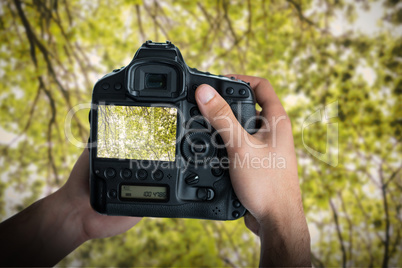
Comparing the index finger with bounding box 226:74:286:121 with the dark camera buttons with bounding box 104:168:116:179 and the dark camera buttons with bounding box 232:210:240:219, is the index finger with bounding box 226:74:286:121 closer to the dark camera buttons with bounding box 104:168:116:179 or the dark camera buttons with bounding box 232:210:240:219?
the dark camera buttons with bounding box 232:210:240:219

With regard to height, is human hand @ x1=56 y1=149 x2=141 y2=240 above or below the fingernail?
below

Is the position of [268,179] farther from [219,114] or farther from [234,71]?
[234,71]

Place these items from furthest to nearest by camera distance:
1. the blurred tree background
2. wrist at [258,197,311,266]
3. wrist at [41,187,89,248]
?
the blurred tree background, wrist at [41,187,89,248], wrist at [258,197,311,266]

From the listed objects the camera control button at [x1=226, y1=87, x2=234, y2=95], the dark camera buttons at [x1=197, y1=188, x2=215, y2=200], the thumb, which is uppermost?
the camera control button at [x1=226, y1=87, x2=234, y2=95]

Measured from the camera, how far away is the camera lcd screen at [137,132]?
27.6 inches

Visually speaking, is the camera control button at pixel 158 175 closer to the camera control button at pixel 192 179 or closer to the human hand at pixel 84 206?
the camera control button at pixel 192 179

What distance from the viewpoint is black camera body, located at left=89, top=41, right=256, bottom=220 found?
70cm

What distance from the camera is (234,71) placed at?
4.77 ft

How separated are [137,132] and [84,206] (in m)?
→ 0.31

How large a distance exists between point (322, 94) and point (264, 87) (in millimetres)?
713

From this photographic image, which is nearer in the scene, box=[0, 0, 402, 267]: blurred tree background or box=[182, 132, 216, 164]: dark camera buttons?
box=[182, 132, 216, 164]: dark camera buttons

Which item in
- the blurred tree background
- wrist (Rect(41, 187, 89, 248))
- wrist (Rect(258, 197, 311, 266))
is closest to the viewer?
wrist (Rect(258, 197, 311, 266))

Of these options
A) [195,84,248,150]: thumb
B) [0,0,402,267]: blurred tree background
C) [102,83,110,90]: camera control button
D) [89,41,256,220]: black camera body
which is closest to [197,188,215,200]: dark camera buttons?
[89,41,256,220]: black camera body

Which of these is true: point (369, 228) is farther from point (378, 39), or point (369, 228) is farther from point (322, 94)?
point (378, 39)
